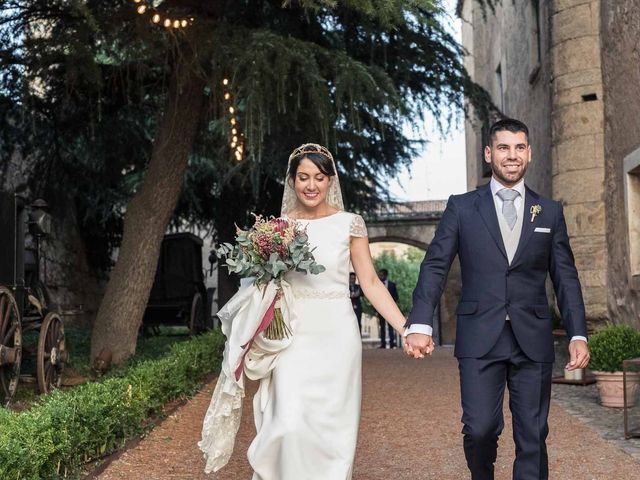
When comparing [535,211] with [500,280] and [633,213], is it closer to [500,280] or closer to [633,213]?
[500,280]

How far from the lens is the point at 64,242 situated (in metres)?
15.8

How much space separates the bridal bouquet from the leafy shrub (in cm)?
455

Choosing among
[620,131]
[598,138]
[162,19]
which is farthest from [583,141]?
[162,19]

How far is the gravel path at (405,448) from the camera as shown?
5004 mm

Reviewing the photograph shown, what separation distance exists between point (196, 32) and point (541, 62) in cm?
565

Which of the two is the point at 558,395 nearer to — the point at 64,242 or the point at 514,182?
the point at 514,182

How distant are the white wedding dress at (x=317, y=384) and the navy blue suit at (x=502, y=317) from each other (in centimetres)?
37

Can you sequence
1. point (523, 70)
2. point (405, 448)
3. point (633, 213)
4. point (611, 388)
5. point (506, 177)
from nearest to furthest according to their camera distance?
point (506, 177) → point (405, 448) → point (611, 388) → point (633, 213) → point (523, 70)

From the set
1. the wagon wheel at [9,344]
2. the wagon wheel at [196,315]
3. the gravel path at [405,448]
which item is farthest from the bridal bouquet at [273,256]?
the wagon wheel at [196,315]

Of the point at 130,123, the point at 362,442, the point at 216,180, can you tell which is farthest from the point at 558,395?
the point at 216,180

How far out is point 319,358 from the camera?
358cm

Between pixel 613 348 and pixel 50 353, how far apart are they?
4.98 metres

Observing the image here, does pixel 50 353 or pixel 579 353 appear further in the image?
pixel 50 353

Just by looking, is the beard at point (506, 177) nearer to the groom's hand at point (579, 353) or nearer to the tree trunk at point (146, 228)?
the groom's hand at point (579, 353)
